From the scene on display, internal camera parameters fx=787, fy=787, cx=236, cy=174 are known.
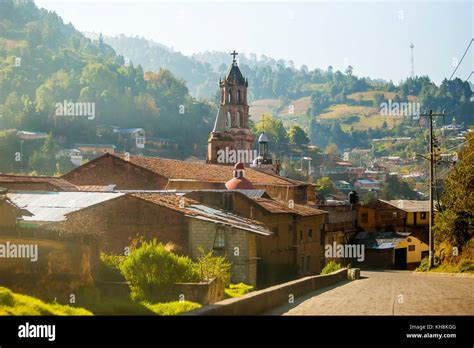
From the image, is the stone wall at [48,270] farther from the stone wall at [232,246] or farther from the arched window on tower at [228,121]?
the arched window on tower at [228,121]

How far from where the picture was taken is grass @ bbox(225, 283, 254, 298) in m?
24.9

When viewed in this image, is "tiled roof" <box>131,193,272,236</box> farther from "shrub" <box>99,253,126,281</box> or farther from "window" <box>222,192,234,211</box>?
"shrub" <box>99,253,126,281</box>

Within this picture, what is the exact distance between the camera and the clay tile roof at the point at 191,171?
45000mm

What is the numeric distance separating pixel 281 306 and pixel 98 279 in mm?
6126

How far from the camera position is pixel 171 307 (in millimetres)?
18688

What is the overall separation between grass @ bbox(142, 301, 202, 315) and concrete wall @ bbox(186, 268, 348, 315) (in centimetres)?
240

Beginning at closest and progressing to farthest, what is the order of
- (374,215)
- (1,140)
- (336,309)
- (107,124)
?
(336,309) < (374,215) < (1,140) < (107,124)

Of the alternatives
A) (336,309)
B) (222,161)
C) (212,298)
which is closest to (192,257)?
(212,298)

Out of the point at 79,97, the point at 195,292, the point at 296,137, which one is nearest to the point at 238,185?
the point at 195,292

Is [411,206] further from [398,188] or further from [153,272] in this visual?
[398,188]

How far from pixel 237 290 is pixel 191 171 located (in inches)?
909

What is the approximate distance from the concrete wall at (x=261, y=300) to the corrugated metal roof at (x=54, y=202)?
10604 mm
